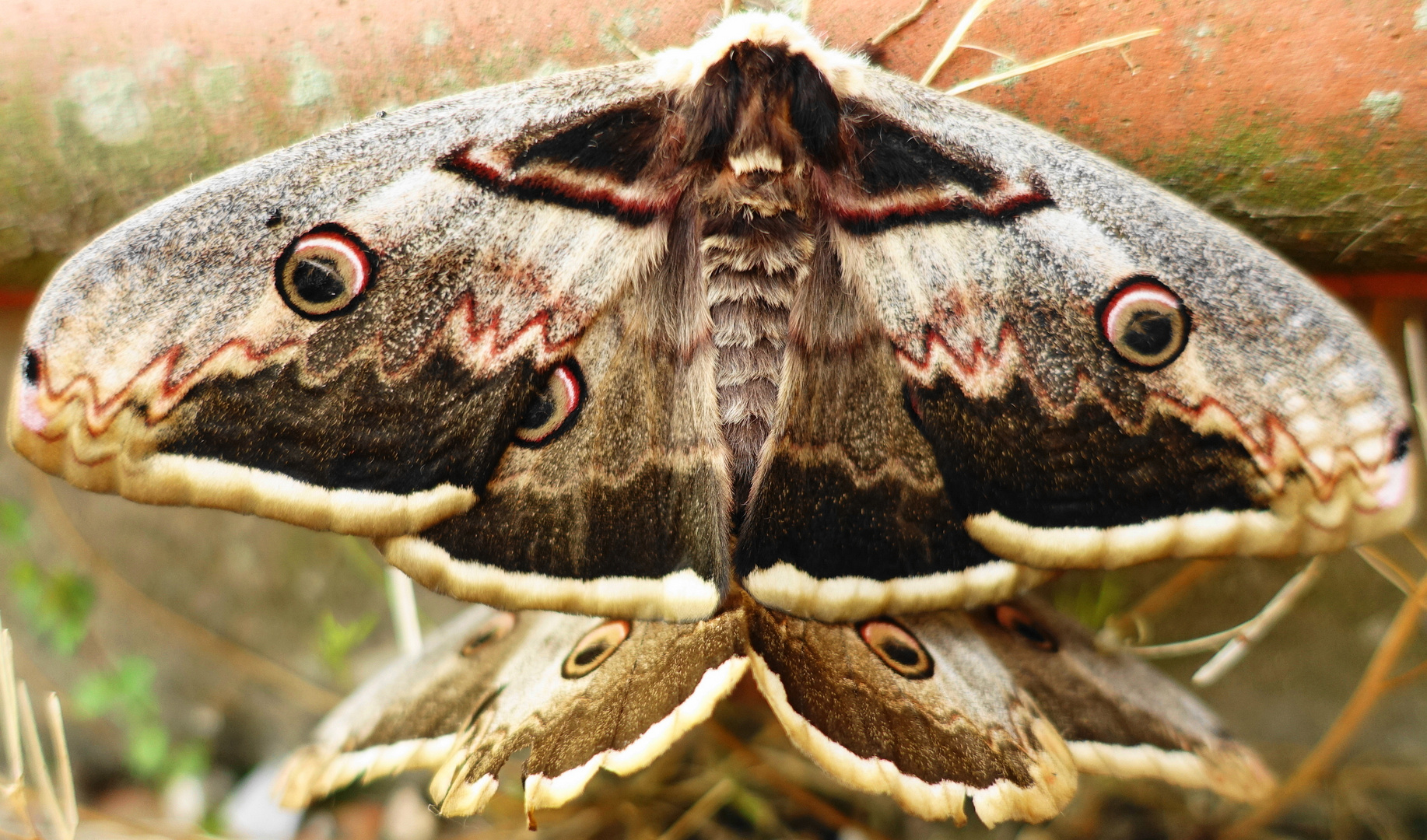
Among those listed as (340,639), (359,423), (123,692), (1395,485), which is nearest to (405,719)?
(359,423)

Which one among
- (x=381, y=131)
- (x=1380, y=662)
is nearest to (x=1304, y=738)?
(x=1380, y=662)

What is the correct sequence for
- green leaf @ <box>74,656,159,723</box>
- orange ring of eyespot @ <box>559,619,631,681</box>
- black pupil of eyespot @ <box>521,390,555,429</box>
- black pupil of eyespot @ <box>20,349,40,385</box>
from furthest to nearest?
1. green leaf @ <box>74,656,159,723</box>
2. orange ring of eyespot @ <box>559,619,631,681</box>
3. black pupil of eyespot @ <box>521,390,555,429</box>
4. black pupil of eyespot @ <box>20,349,40,385</box>

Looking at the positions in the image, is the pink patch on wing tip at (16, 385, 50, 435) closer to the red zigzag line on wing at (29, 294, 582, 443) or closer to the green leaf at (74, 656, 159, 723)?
the red zigzag line on wing at (29, 294, 582, 443)

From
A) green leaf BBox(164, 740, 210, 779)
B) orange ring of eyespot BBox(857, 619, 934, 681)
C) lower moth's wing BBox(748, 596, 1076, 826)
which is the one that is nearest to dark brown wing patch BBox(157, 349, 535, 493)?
lower moth's wing BBox(748, 596, 1076, 826)

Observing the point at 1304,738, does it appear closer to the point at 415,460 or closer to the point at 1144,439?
the point at 1144,439

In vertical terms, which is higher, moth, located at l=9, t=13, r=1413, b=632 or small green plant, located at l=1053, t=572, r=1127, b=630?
moth, located at l=9, t=13, r=1413, b=632

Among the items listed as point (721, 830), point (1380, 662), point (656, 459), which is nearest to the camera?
point (656, 459)
